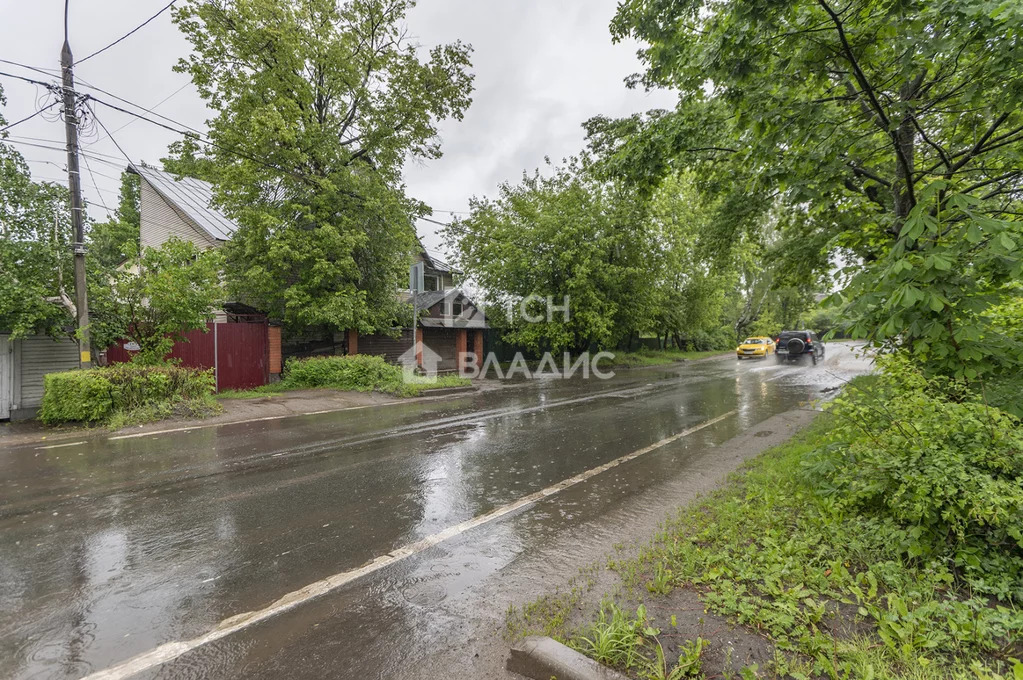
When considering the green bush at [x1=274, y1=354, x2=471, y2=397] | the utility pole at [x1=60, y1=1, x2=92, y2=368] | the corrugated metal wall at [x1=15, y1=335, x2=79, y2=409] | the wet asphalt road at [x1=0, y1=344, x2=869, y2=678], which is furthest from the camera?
the green bush at [x1=274, y1=354, x2=471, y2=397]

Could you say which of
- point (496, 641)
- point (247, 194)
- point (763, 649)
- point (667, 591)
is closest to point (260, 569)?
point (496, 641)

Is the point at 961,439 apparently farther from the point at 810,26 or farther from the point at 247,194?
the point at 247,194

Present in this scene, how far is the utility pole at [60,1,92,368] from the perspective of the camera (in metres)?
9.57

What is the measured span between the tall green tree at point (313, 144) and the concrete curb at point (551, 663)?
1274cm

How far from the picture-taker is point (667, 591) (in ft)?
9.96

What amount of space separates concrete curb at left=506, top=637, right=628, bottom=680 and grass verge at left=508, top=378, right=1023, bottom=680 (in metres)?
0.09

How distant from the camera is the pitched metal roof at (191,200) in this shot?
1889cm

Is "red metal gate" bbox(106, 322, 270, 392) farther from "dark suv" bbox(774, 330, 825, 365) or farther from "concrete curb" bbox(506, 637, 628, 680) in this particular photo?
"dark suv" bbox(774, 330, 825, 365)

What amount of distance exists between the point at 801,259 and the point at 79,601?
11797 mm

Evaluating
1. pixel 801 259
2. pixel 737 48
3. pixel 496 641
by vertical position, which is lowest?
pixel 496 641

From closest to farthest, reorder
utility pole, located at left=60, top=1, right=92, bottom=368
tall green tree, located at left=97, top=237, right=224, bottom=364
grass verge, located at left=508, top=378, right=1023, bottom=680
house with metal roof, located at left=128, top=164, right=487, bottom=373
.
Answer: grass verge, located at left=508, top=378, right=1023, bottom=680 → utility pole, located at left=60, top=1, right=92, bottom=368 → tall green tree, located at left=97, top=237, right=224, bottom=364 → house with metal roof, located at left=128, top=164, right=487, bottom=373

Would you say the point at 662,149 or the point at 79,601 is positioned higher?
the point at 662,149

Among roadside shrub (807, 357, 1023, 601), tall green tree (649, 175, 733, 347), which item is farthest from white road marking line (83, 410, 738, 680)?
tall green tree (649, 175, 733, 347)

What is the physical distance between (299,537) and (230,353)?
451 inches
